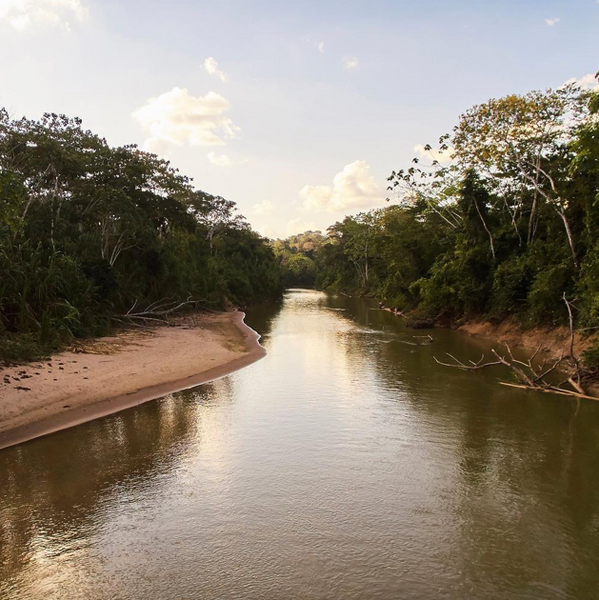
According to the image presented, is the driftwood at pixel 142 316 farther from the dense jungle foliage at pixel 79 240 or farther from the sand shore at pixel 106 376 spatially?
the sand shore at pixel 106 376

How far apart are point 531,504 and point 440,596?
280cm

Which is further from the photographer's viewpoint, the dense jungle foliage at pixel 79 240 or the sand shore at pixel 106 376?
the dense jungle foliage at pixel 79 240

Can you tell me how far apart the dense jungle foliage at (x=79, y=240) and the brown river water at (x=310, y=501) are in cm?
537

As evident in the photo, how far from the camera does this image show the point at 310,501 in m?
7.16

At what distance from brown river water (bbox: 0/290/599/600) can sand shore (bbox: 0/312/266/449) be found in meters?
0.68

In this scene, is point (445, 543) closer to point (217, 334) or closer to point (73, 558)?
point (73, 558)

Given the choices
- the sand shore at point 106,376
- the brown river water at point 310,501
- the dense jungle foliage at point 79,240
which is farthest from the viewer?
the dense jungle foliage at point 79,240

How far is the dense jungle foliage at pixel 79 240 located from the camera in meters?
15.1

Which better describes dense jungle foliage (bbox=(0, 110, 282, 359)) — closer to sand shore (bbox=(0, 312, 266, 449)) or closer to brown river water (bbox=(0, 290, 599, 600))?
sand shore (bbox=(0, 312, 266, 449))

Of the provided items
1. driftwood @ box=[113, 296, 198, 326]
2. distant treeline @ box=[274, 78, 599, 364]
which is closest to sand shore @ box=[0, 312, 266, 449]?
driftwood @ box=[113, 296, 198, 326]

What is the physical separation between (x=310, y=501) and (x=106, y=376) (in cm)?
826

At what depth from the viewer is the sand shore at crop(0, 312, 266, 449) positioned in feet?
33.2

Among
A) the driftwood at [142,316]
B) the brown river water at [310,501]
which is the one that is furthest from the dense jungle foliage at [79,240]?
the brown river water at [310,501]

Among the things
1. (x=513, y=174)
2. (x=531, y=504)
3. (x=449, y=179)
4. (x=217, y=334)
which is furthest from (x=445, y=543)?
(x=449, y=179)
